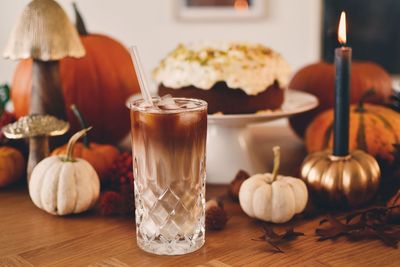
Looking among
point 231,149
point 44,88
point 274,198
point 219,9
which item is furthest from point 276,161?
point 219,9

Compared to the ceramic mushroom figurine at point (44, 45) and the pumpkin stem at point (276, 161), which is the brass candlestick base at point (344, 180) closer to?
the pumpkin stem at point (276, 161)

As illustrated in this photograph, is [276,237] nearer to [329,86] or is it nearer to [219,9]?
[329,86]

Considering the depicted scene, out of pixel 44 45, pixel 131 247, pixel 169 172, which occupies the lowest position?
pixel 131 247

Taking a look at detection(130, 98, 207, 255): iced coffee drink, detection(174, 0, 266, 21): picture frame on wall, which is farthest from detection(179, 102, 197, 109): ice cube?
detection(174, 0, 266, 21): picture frame on wall

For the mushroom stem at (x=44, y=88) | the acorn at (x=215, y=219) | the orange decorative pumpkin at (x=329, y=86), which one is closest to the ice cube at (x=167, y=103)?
the acorn at (x=215, y=219)

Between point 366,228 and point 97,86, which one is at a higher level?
point 97,86

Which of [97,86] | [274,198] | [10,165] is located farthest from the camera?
[97,86]

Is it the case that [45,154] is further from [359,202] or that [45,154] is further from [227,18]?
[227,18]

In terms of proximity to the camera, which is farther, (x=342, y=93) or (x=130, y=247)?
(x=342, y=93)
